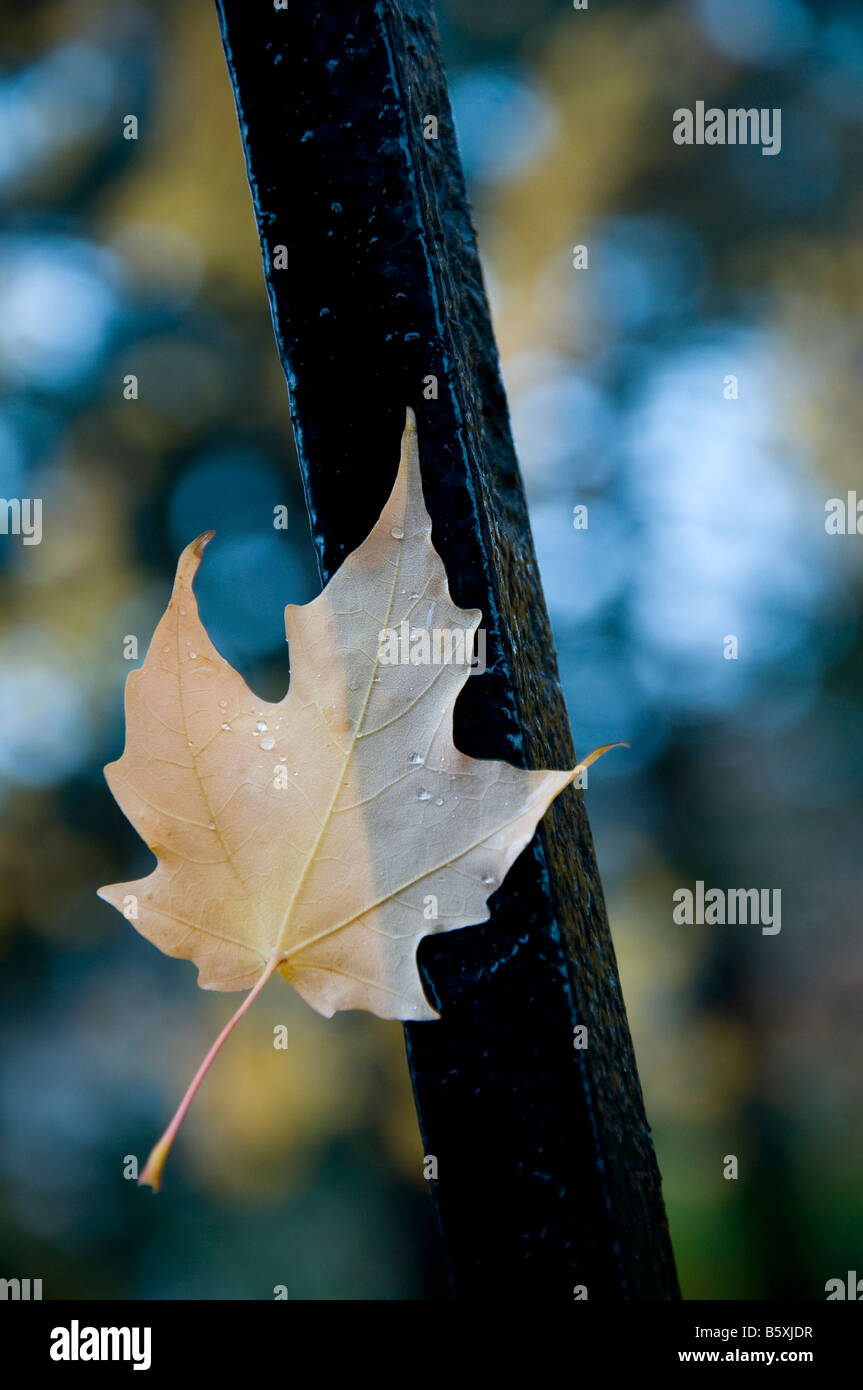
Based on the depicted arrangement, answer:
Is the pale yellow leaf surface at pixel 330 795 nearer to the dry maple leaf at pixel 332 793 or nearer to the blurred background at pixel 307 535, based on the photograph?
the dry maple leaf at pixel 332 793

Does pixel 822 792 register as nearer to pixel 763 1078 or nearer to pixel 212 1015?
pixel 763 1078

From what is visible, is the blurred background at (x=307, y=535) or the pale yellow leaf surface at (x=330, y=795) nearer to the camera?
the pale yellow leaf surface at (x=330, y=795)

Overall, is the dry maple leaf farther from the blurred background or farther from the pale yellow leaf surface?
the blurred background

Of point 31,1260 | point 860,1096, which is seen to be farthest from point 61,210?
point 860,1096

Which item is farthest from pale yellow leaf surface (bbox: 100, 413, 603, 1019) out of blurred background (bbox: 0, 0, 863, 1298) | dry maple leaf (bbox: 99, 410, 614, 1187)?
blurred background (bbox: 0, 0, 863, 1298)

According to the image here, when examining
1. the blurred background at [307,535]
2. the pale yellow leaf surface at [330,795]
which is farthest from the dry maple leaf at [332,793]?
→ the blurred background at [307,535]

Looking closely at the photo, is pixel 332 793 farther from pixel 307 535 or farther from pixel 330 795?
pixel 307 535
